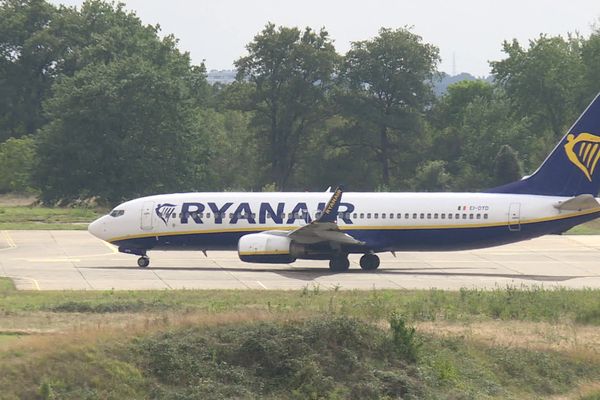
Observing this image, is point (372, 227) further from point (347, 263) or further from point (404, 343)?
point (404, 343)

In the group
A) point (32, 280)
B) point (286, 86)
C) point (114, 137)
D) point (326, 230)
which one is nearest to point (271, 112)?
point (286, 86)

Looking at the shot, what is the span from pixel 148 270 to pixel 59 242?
43.3 ft

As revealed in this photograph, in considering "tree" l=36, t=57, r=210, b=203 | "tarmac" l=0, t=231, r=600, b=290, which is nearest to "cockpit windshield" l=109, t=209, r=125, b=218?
"tarmac" l=0, t=231, r=600, b=290

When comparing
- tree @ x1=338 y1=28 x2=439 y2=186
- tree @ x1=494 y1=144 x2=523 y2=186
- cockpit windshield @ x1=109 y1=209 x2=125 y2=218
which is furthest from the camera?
tree @ x1=338 y1=28 x2=439 y2=186

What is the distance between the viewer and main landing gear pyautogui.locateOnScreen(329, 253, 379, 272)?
48688mm

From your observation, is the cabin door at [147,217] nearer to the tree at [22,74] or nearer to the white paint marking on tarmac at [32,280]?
the white paint marking on tarmac at [32,280]

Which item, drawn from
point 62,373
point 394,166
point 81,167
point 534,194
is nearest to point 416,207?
point 534,194

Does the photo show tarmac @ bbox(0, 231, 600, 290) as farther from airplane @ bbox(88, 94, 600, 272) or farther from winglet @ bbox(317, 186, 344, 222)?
winglet @ bbox(317, 186, 344, 222)

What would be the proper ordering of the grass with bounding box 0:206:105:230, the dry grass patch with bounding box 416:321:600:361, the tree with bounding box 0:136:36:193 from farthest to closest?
1. the tree with bounding box 0:136:36:193
2. the grass with bounding box 0:206:105:230
3. the dry grass patch with bounding box 416:321:600:361

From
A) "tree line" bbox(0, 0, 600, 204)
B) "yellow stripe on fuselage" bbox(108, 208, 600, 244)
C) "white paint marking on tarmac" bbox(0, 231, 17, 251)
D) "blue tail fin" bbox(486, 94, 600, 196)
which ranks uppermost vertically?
"tree line" bbox(0, 0, 600, 204)

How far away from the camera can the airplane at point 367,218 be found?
4672 centimetres

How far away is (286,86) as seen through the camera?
3947 inches

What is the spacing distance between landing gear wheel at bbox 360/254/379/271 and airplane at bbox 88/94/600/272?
43mm

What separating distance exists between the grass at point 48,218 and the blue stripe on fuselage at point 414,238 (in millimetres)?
20444
